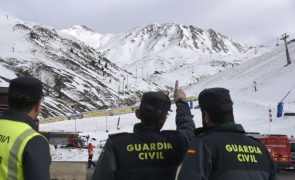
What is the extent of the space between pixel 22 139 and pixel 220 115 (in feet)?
5.12

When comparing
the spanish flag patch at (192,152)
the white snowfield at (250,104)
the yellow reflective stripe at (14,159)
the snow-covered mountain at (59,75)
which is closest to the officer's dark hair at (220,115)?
the spanish flag patch at (192,152)

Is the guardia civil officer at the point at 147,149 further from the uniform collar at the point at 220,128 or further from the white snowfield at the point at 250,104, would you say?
the white snowfield at the point at 250,104

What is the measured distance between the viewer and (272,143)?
27.7 m

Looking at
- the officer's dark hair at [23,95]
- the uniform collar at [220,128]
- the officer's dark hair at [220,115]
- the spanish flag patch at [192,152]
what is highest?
the officer's dark hair at [23,95]

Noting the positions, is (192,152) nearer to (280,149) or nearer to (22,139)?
(22,139)

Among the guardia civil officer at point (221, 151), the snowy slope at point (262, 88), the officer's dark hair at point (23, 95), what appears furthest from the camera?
the snowy slope at point (262, 88)

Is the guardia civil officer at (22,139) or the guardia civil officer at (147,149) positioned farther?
the guardia civil officer at (147,149)

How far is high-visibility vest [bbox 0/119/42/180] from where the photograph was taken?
399 centimetres

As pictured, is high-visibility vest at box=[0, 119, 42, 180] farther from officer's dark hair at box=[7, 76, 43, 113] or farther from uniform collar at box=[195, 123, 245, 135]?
uniform collar at box=[195, 123, 245, 135]

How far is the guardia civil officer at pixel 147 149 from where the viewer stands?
14.6 ft

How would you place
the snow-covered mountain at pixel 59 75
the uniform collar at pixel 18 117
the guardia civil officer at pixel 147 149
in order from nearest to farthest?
the uniform collar at pixel 18 117
the guardia civil officer at pixel 147 149
the snow-covered mountain at pixel 59 75

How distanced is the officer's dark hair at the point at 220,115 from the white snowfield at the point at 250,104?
3328 centimetres

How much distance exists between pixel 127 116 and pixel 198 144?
227ft

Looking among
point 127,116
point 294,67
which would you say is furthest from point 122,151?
point 294,67
